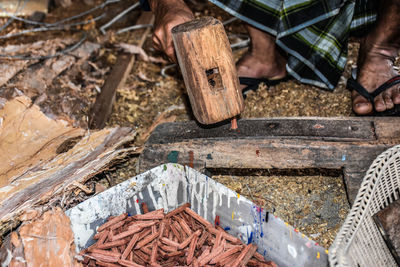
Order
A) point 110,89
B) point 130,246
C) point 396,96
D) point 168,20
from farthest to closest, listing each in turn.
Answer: point 110,89, point 396,96, point 168,20, point 130,246

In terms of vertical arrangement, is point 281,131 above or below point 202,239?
above

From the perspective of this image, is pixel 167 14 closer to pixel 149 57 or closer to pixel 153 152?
pixel 153 152

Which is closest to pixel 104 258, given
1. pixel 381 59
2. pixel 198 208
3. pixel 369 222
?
pixel 198 208

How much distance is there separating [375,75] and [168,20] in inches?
47.4

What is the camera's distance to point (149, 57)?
3.09 metres

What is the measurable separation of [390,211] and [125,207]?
1072 millimetres

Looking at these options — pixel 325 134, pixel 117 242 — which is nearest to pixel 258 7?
pixel 325 134

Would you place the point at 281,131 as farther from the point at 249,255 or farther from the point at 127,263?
the point at 127,263

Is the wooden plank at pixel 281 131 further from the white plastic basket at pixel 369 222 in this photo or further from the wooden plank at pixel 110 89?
the wooden plank at pixel 110 89

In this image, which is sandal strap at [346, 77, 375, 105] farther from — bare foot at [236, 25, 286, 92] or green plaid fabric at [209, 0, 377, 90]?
bare foot at [236, 25, 286, 92]

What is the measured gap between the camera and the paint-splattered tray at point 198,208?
1494 millimetres

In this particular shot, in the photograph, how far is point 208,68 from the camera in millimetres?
1682

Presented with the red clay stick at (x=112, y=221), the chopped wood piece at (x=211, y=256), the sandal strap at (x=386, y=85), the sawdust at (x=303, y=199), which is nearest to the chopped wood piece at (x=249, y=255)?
the chopped wood piece at (x=211, y=256)

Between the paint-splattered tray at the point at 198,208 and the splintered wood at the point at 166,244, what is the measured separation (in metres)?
0.04
